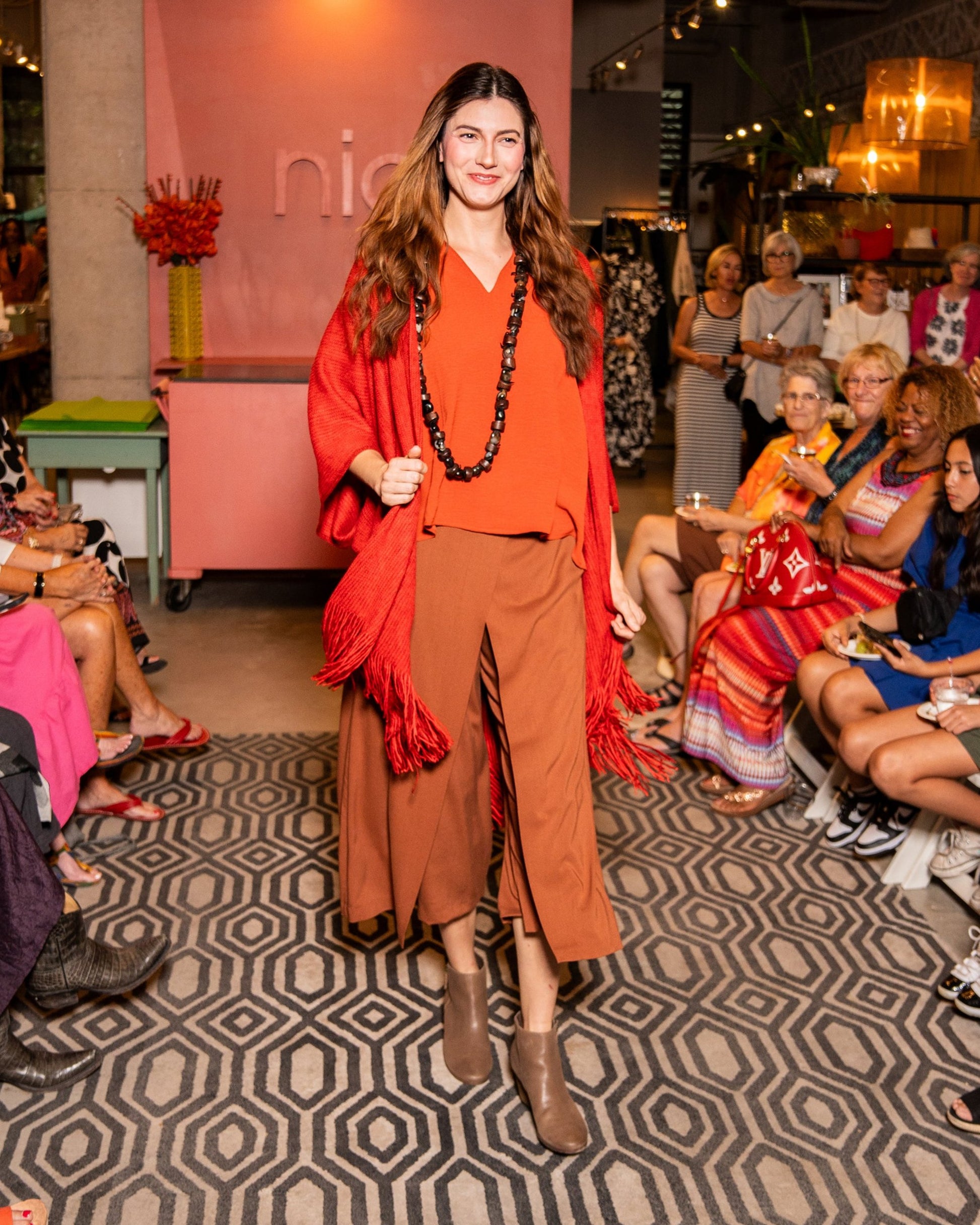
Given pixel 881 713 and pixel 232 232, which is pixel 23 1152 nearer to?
pixel 881 713

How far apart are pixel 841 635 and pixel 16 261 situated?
661 cm

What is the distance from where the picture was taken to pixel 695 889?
9.30ft

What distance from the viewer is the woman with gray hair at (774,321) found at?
5652 mm

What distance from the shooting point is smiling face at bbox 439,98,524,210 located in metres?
1.86

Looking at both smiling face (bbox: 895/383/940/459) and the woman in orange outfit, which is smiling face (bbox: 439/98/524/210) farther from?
smiling face (bbox: 895/383/940/459)

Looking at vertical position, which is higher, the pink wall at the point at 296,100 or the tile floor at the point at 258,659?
the pink wall at the point at 296,100

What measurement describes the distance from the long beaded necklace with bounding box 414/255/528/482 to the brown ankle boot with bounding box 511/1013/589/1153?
939 millimetres

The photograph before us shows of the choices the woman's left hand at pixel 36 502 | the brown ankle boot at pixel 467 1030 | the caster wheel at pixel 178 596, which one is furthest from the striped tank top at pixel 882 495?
the caster wheel at pixel 178 596

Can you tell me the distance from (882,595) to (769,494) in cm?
60

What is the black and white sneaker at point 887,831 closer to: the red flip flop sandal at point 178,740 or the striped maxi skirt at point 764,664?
the striped maxi skirt at point 764,664

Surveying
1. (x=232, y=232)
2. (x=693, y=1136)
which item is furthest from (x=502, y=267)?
(x=232, y=232)

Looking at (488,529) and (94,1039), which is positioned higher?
(488,529)

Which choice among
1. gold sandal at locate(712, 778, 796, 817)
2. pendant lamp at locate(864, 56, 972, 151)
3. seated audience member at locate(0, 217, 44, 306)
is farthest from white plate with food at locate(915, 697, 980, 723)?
seated audience member at locate(0, 217, 44, 306)

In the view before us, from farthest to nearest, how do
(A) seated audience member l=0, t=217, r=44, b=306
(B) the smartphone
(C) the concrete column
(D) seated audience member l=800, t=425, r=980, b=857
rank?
(A) seated audience member l=0, t=217, r=44, b=306
(C) the concrete column
(B) the smartphone
(D) seated audience member l=800, t=425, r=980, b=857
